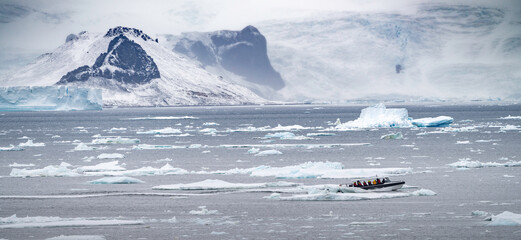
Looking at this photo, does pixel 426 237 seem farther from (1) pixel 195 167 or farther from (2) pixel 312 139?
(2) pixel 312 139

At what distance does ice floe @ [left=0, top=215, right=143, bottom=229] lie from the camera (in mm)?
23094

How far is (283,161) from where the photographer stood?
152ft

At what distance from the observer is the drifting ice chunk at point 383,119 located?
294 ft

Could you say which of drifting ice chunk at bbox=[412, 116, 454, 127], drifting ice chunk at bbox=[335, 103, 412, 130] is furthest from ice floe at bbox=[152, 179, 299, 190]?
drifting ice chunk at bbox=[412, 116, 454, 127]

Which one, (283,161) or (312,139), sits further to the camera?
(312,139)

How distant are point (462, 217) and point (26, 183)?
21.5 meters

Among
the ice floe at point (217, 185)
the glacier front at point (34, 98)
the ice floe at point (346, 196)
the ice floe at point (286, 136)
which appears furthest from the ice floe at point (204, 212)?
the glacier front at point (34, 98)

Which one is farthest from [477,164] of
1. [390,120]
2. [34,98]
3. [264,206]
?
[34,98]

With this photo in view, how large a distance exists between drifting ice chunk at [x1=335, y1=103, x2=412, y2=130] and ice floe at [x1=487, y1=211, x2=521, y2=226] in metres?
65.3

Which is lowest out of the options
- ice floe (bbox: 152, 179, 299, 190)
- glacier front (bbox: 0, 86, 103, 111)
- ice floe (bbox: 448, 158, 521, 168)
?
ice floe (bbox: 152, 179, 299, 190)

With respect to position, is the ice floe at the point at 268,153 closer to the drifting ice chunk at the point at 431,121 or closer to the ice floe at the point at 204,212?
the ice floe at the point at 204,212

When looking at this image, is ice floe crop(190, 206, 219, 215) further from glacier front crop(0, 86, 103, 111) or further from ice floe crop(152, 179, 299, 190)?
glacier front crop(0, 86, 103, 111)

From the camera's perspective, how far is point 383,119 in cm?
9169

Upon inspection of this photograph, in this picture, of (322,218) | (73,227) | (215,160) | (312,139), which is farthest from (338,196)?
(312,139)
